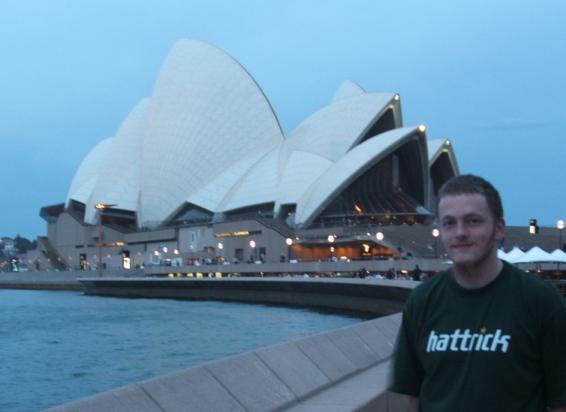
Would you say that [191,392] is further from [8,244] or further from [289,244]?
[8,244]

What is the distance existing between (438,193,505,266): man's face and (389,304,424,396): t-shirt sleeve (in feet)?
0.89

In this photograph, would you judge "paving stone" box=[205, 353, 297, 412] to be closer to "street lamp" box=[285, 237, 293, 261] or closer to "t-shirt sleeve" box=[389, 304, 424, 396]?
"t-shirt sleeve" box=[389, 304, 424, 396]

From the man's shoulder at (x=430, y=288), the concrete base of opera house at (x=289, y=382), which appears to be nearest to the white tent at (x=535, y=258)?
the concrete base of opera house at (x=289, y=382)

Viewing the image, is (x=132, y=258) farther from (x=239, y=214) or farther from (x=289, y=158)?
(x=289, y=158)

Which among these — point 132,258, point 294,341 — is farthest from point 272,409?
point 132,258

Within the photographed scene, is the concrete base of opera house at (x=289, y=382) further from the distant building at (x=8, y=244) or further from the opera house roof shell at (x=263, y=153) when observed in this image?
the distant building at (x=8, y=244)

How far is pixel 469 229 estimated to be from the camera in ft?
7.50

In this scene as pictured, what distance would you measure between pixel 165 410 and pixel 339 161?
44048mm

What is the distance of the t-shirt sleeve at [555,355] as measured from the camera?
2213 millimetres

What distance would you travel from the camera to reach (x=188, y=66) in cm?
5525

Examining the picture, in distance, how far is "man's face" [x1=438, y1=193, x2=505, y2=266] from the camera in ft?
7.49

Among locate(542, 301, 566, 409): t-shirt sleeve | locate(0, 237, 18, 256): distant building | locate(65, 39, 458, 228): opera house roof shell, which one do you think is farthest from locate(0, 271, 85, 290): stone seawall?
locate(0, 237, 18, 256): distant building

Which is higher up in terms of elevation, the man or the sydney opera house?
the sydney opera house

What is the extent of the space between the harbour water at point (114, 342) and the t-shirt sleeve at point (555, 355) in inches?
371
